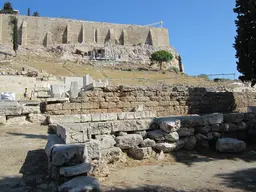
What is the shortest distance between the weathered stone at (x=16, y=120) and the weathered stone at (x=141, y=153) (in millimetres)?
5198

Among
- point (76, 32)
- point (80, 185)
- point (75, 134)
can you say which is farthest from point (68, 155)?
point (76, 32)

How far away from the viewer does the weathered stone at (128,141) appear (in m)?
5.12

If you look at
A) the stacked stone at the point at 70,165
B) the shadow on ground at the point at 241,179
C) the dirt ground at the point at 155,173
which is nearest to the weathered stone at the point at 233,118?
the dirt ground at the point at 155,173

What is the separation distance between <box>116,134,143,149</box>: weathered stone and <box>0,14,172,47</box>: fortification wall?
68831mm

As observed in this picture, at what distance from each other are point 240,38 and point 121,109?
838 cm

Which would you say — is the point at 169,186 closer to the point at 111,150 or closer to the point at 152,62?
the point at 111,150

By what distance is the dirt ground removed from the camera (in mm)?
3631

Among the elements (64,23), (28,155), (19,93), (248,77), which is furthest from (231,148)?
(64,23)

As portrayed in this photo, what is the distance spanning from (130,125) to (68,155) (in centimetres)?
209

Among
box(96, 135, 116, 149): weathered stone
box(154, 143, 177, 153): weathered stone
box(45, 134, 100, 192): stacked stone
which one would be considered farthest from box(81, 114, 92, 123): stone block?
box(45, 134, 100, 192): stacked stone

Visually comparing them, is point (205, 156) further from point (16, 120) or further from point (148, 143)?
point (16, 120)

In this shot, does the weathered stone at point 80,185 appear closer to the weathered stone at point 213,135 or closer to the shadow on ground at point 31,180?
the shadow on ground at point 31,180

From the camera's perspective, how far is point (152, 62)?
2623 inches

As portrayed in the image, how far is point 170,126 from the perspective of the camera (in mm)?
5453
